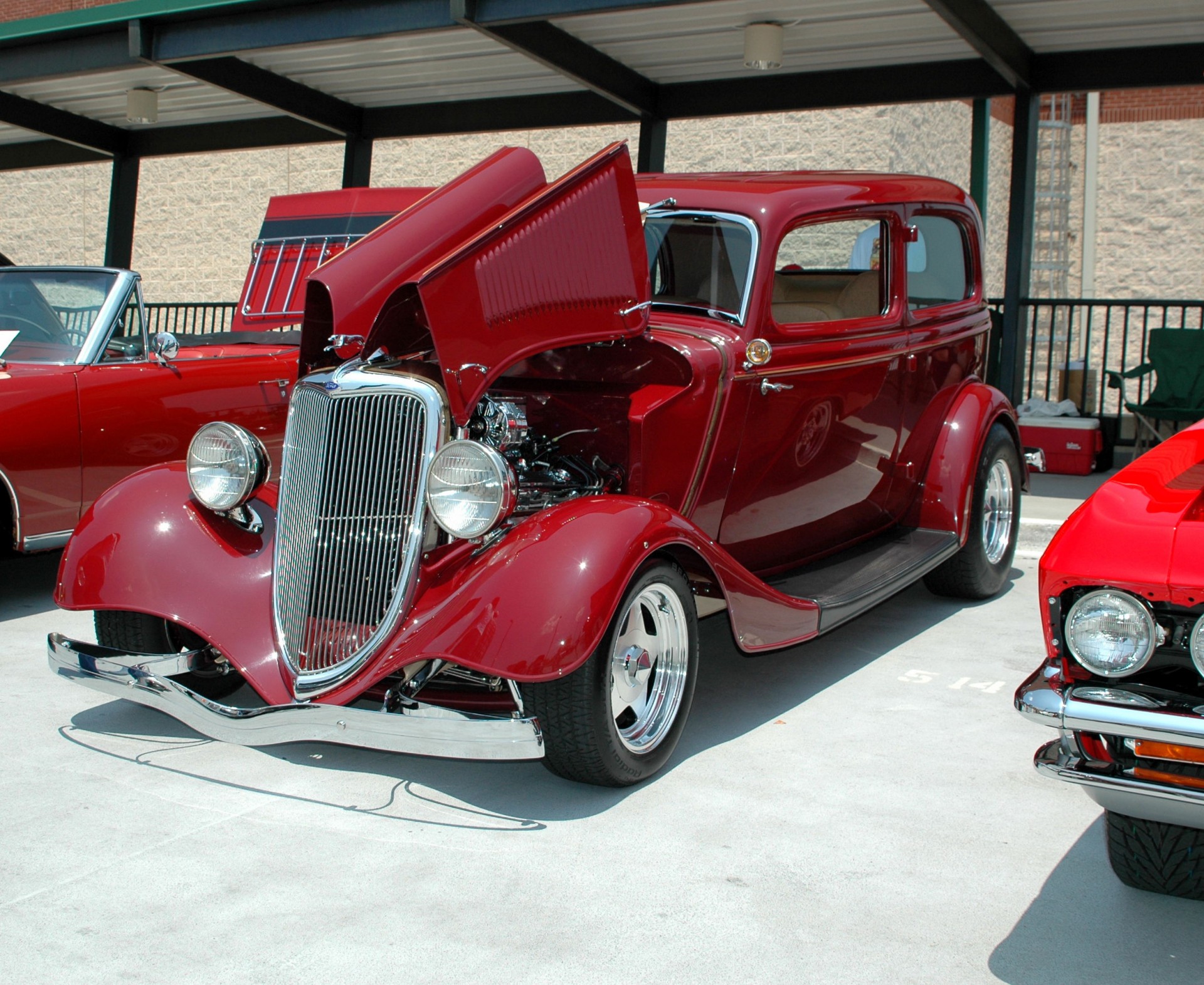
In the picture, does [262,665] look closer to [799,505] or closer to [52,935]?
[52,935]

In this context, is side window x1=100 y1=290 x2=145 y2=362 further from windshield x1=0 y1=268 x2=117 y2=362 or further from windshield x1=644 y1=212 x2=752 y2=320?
windshield x1=644 y1=212 x2=752 y2=320

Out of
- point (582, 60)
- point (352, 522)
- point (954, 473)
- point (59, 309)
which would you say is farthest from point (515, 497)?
point (582, 60)

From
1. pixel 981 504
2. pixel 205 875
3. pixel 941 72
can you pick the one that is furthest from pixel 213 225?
pixel 205 875

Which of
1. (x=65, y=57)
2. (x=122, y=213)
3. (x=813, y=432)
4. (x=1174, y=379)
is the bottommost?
(x=813, y=432)

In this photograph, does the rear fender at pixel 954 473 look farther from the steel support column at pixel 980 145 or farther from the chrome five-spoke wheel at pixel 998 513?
the steel support column at pixel 980 145

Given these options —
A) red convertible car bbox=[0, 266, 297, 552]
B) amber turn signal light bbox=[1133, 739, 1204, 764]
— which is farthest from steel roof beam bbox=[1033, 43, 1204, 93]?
amber turn signal light bbox=[1133, 739, 1204, 764]

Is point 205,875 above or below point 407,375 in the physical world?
below

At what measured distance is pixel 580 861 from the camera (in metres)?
3.01

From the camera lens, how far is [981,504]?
18.0ft

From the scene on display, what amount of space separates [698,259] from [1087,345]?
6947mm

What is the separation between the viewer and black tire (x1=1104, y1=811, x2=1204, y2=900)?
8.79 ft

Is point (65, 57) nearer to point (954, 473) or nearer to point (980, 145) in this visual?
point (980, 145)

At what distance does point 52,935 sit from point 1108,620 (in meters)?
2.27

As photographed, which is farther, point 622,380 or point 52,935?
point 622,380
